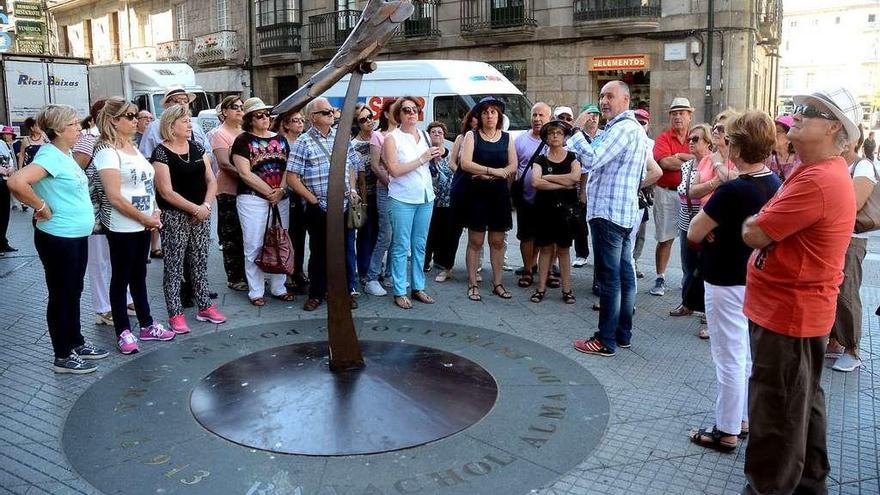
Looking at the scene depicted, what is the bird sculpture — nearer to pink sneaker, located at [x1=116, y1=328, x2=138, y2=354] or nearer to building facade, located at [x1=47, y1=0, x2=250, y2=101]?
pink sneaker, located at [x1=116, y1=328, x2=138, y2=354]

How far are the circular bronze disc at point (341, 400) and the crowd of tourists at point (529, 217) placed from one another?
1.07 meters

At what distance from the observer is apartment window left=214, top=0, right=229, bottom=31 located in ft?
101

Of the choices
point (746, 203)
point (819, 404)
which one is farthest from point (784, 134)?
point (819, 404)

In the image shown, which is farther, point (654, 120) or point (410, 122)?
point (654, 120)

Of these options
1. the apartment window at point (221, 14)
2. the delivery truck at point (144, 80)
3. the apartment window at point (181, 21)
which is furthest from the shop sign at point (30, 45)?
the delivery truck at point (144, 80)

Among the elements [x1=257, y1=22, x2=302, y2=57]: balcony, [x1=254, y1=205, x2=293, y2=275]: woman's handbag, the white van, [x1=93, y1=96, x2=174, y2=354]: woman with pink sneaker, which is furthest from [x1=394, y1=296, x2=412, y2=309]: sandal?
[x1=257, y1=22, x2=302, y2=57]: balcony

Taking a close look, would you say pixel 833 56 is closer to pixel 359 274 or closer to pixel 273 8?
pixel 273 8

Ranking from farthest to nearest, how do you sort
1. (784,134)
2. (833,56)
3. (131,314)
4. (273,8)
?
(833,56)
(273,8)
(131,314)
(784,134)

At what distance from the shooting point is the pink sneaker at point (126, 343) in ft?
17.2

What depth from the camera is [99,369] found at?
4910 mm

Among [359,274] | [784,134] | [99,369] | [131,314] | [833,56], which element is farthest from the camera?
[833,56]

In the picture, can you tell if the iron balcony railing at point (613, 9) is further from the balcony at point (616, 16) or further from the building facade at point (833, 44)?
the building facade at point (833, 44)

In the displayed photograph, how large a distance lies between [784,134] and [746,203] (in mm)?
2244

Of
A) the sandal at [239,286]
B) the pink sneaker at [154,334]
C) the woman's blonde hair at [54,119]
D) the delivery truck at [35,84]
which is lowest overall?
the pink sneaker at [154,334]
